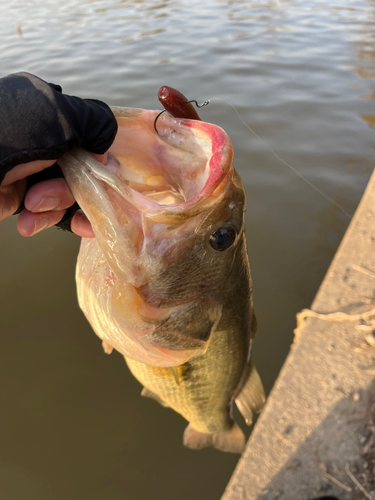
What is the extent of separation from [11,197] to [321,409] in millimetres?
1944

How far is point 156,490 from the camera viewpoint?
2377 mm

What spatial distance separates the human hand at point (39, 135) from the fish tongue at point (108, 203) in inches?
2.5

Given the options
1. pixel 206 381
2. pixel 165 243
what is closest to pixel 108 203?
pixel 165 243

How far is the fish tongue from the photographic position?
3.86ft

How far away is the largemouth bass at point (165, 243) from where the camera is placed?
1.20 metres

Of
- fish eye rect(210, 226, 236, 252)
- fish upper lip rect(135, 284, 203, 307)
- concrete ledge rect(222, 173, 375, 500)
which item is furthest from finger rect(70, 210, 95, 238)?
concrete ledge rect(222, 173, 375, 500)

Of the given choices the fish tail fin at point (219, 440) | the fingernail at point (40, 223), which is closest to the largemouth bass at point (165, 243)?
the fingernail at point (40, 223)

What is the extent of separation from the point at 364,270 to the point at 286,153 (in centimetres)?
207

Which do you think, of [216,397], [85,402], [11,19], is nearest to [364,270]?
[216,397]

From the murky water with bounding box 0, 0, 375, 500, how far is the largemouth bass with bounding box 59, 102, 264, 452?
1018 millimetres

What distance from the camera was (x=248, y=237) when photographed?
3594 mm

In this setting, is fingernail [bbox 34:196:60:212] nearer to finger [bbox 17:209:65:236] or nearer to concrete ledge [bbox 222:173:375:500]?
finger [bbox 17:209:65:236]

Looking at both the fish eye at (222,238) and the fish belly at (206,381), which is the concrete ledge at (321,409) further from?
the fish eye at (222,238)

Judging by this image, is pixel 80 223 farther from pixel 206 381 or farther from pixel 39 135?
pixel 206 381
